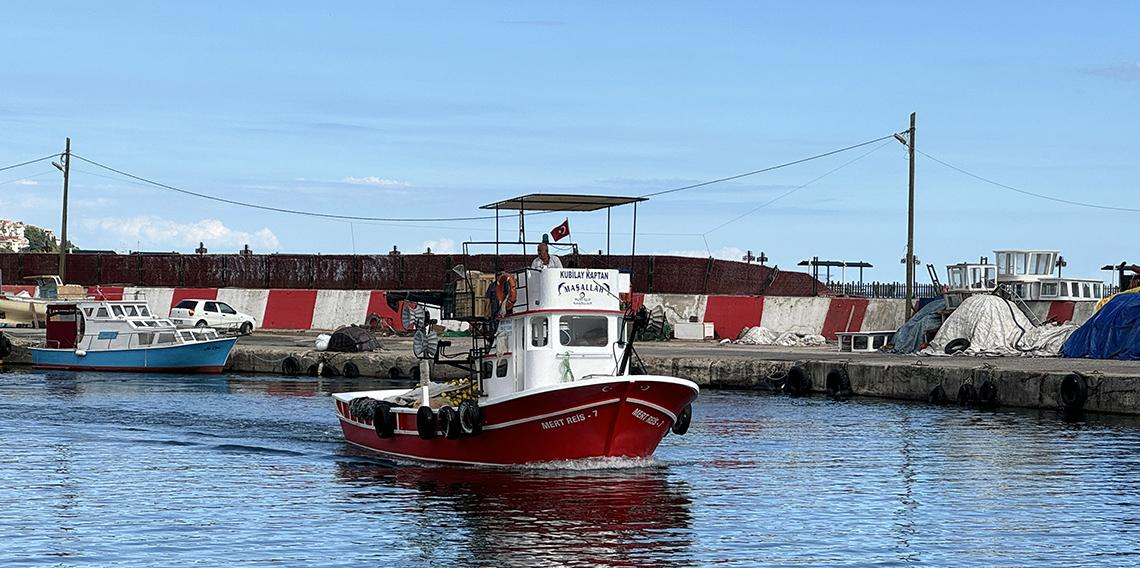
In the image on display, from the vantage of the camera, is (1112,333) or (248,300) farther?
(248,300)

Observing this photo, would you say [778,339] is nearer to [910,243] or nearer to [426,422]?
[910,243]

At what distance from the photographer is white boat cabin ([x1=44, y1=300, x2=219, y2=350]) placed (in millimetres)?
53688

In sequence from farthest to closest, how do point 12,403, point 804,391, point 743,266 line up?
1. point 743,266
2. point 804,391
3. point 12,403

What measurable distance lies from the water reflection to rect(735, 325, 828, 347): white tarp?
29.7 meters

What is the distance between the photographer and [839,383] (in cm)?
4169

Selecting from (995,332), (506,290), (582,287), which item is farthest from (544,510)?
(995,332)

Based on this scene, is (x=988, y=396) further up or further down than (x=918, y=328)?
further down

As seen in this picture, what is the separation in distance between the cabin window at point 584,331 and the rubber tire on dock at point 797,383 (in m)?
18.4

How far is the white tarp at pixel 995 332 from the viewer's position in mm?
45594

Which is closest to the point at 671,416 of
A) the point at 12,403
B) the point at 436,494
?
the point at 436,494

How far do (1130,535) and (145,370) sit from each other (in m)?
41.2

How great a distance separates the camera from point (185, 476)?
83.0ft

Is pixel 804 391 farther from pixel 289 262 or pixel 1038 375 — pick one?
pixel 289 262

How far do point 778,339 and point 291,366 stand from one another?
1824cm
